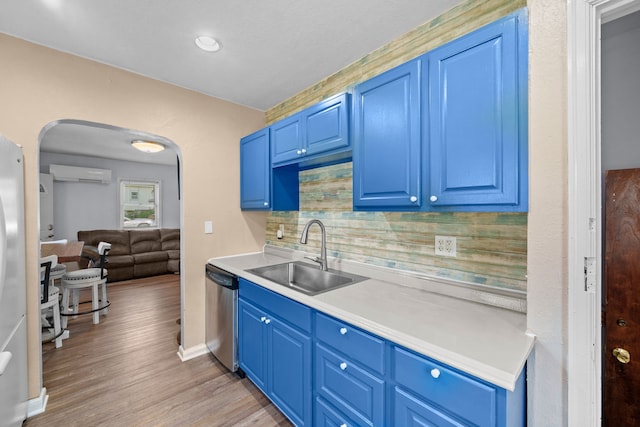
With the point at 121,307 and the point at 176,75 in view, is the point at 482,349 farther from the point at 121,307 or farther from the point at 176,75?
the point at 121,307

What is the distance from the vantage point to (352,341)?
123cm

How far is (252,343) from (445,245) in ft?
5.14

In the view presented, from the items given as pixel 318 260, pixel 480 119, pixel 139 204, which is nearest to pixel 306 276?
pixel 318 260

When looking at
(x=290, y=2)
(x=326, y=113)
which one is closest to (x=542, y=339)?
(x=326, y=113)

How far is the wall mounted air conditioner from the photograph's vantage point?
496 cm

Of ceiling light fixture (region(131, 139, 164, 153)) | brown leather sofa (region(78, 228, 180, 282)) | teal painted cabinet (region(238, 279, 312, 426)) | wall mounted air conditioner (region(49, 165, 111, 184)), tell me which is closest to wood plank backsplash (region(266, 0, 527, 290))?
teal painted cabinet (region(238, 279, 312, 426))

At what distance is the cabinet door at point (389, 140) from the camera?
Answer: 1.33m

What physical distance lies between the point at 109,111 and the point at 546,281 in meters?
2.95

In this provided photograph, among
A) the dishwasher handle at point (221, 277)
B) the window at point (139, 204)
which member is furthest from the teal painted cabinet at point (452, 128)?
the window at point (139, 204)

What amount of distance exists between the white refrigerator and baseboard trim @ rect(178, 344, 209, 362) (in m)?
0.98

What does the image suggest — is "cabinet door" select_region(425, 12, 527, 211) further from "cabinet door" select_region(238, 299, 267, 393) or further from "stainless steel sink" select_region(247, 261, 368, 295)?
"cabinet door" select_region(238, 299, 267, 393)

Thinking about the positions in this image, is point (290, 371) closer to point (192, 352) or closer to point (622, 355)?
point (192, 352)

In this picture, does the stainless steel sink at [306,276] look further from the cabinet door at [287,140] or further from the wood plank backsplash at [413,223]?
the cabinet door at [287,140]

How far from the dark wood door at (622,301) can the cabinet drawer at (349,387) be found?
1409mm
